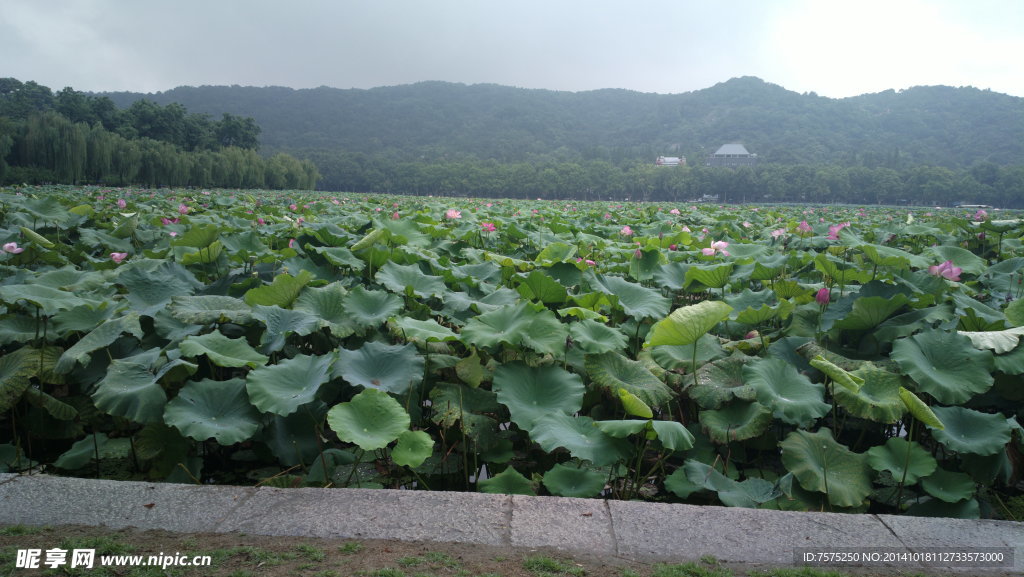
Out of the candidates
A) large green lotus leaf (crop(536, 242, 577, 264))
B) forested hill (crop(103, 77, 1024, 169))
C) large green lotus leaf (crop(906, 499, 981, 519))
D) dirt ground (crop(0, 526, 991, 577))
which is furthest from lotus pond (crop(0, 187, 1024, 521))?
forested hill (crop(103, 77, 1024, 169))

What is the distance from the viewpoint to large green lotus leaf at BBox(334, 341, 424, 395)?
195 centimetres

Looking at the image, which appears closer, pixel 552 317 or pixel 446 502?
pixel 446 502

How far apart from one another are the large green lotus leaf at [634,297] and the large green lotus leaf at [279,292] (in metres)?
1.38

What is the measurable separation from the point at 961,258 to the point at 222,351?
158 inches

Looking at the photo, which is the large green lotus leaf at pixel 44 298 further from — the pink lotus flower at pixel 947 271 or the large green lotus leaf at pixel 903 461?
the pink lotus flower at pixel 947 271

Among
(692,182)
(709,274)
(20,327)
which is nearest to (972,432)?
(709,274)

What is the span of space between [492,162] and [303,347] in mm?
69902

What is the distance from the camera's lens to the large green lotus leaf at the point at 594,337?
2.16 m

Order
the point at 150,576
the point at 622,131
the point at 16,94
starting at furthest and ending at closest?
the point at 622,131 < the point at 16,94 < the point at 150,576

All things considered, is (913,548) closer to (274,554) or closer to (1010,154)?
(274,554)

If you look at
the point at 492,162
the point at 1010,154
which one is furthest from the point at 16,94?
the point at 1010,154

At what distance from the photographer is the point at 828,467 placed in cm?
192

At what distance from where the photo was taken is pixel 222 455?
226 centimetres

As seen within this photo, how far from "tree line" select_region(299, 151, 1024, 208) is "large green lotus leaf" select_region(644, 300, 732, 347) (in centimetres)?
5796
